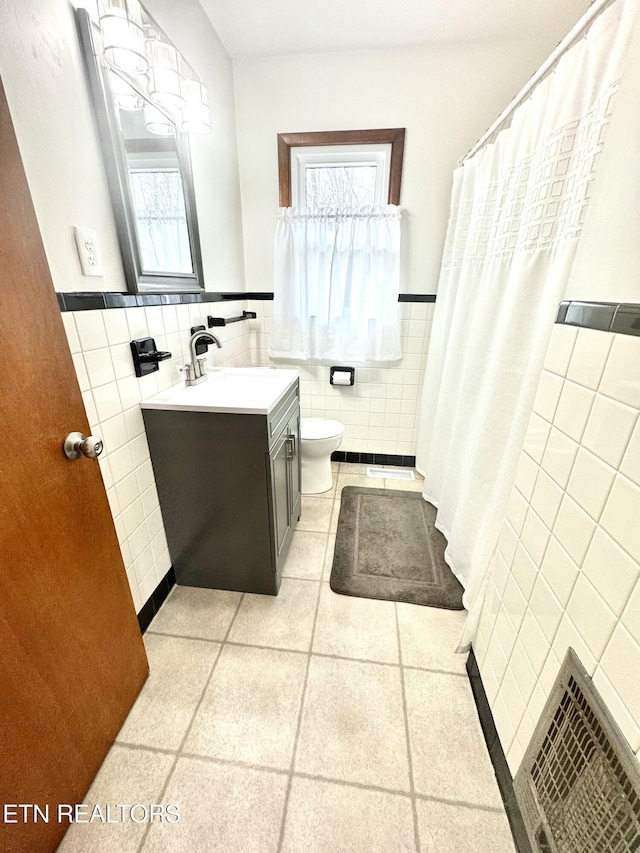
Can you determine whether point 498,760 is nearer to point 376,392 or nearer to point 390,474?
point 390,474

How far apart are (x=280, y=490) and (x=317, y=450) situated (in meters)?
0.62

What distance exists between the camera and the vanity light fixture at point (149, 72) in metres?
0.91

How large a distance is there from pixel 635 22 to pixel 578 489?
107cm

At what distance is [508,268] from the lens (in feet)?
4.19

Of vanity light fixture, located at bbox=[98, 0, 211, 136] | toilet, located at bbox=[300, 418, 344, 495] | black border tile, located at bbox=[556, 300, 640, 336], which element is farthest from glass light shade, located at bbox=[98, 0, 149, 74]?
toilet, located at bbox=[300, 418, 344, 495]

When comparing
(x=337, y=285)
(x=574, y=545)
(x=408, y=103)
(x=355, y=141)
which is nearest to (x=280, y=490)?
(x=574, y=545)

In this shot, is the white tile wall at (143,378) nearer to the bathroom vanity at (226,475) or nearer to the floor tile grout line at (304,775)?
the bathroom vanity at (226,475)

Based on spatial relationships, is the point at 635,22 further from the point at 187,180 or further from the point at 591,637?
the point at 187,180

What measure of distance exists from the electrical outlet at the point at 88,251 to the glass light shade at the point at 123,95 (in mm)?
461

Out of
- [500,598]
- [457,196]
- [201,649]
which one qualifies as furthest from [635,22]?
[201,649]

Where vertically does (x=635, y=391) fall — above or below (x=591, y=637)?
above

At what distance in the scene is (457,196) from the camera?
177cm

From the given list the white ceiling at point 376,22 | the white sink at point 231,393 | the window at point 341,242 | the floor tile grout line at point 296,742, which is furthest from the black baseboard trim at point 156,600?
the white ceiling at point 376,22

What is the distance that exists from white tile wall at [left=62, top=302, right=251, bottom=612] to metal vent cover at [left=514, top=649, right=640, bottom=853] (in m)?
1.31
